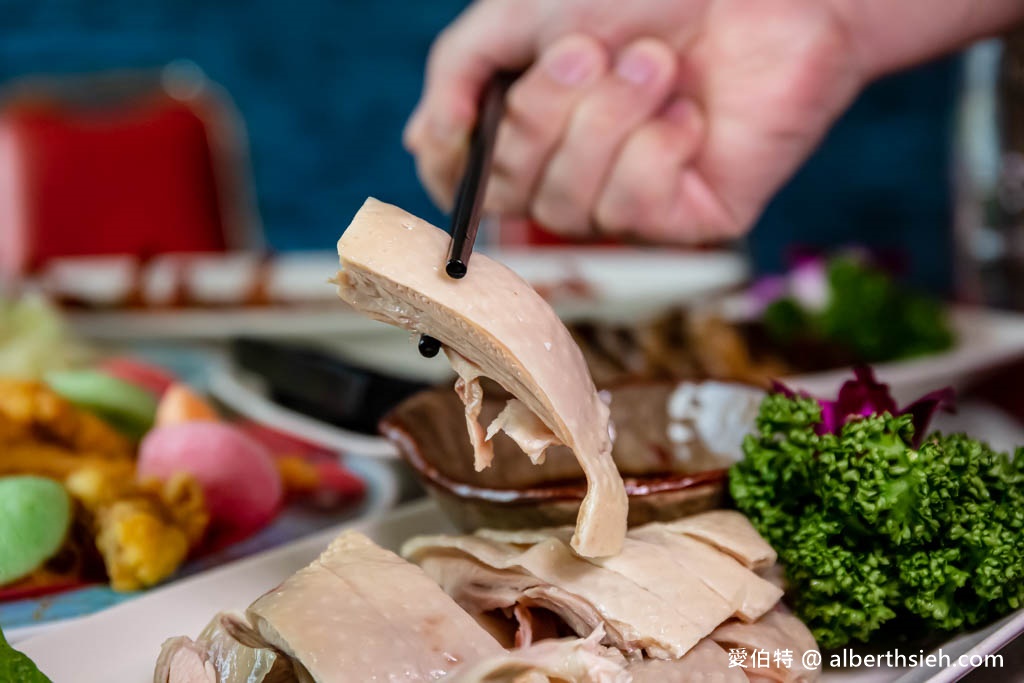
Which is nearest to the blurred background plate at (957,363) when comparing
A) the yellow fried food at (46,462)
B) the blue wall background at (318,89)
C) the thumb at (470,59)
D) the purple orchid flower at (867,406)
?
the purple orchid flower at (867,406)

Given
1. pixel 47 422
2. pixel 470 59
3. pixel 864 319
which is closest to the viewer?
pixel 47 422

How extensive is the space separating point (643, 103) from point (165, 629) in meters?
1.37

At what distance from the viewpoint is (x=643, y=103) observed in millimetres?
1866

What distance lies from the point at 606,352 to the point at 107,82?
492cm

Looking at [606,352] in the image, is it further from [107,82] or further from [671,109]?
[107,82]

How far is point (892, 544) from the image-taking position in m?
1.01

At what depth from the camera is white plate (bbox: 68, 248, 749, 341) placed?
2557mm

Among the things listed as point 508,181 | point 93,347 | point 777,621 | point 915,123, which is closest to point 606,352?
point 508,181

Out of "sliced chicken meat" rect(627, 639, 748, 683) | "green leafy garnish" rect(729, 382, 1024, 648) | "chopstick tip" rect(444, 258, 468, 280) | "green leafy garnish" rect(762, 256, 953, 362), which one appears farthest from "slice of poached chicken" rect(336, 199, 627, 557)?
"green leafy garnish" rect(762, 256, 953, 362)

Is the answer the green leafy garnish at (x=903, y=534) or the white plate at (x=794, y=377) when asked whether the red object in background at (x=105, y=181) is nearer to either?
the white plate at (x=794, y=377)

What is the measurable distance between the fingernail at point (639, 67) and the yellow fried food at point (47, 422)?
1258mm

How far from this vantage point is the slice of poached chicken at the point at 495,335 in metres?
0.92

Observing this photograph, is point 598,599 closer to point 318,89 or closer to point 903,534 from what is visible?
point 903,534

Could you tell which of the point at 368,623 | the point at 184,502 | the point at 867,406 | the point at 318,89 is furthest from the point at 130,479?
the point at 318,89
